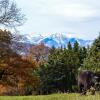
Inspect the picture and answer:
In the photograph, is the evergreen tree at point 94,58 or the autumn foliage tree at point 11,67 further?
the evergreen tree at point 94,58

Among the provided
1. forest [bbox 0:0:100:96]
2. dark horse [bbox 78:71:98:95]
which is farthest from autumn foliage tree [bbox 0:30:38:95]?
dark horse [bbox 78:71:98:95]

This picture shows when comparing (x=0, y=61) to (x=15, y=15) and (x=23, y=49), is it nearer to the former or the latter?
(x=23, y=49)

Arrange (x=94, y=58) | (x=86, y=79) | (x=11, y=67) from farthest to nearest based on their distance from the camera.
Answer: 1. (x=94, y=58)
2. (x=11, y=67)
3. (x=86, y=79)

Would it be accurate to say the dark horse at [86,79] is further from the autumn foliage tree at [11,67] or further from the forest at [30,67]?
the autumn foliage tree at [11,67]

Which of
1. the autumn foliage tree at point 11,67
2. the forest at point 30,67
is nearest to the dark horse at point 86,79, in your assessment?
the forest at point 30,67

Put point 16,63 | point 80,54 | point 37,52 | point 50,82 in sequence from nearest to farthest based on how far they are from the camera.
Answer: point 16,63 < point 50,82 < point 80,54 < point 37,52

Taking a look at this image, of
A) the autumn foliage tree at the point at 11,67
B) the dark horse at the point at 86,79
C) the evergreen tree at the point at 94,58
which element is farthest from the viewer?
the evergreen tree at the point at 94,58

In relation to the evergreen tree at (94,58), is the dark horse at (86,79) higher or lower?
lower

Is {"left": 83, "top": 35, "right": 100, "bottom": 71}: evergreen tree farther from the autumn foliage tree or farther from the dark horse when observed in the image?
the dark horse

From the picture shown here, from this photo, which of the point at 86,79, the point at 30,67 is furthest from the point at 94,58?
the point at 86,79

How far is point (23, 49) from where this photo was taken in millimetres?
44188

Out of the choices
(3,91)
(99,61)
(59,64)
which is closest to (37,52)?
(59,64)

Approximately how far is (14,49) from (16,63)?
339cm

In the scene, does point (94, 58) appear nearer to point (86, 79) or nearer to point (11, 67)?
point (11, 67)
